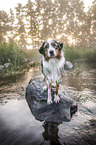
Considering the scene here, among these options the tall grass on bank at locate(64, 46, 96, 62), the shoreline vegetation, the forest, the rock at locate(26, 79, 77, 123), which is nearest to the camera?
the rock at locate(26, 79, 77, 123)

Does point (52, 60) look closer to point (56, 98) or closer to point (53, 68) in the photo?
point (53, 68)

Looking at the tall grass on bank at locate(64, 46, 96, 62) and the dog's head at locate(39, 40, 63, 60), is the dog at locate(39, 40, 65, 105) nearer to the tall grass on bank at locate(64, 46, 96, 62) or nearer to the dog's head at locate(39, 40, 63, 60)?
the dog's head at locate(39, 40, 63, 60)

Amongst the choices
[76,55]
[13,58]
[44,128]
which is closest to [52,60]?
[44,128]

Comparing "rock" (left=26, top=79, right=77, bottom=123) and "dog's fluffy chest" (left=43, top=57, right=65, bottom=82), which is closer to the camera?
"dog's fluffy chest" (left=43, top=57, right=65, bottom=82)

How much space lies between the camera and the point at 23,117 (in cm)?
388

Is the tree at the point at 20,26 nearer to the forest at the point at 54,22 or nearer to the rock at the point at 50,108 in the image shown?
the forest at the point at 54,22

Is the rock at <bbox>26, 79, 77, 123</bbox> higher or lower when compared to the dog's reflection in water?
higher

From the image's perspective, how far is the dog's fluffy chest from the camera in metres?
3.38

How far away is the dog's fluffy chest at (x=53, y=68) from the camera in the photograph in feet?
11.1

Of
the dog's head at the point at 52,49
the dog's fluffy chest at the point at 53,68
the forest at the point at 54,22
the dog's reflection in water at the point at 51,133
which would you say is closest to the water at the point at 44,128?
the dog's reflection in water at the point at 51,133

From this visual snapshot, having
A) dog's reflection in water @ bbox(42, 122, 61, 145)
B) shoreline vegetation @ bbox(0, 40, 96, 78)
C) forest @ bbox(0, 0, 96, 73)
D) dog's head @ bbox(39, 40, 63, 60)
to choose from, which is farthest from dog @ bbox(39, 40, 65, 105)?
forest @ bbox(0, 0, 96, 73)

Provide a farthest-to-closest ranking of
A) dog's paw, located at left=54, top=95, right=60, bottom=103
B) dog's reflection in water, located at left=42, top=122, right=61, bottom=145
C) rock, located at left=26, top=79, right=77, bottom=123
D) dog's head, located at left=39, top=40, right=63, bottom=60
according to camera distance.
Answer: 1. dog's paw, located at left=54, top=95, right=60, bottom=103
2. rock, located at left=26, top=79, right=77, bottom=123
3. dog's head, located at left=39, top=40, right=63, bottom=60
4. dog's reflection in water, located at left=42, top=122, right=61, bottom=145

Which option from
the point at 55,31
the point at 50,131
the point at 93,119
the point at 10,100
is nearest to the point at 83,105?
the point at 93,119

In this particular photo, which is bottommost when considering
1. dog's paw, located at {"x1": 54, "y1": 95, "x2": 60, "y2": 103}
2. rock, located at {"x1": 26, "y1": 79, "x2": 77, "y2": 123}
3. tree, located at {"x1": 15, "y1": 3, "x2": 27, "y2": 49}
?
rock, located at {"x1": 26, "y1": 79, "x2": 77, "y2": 123}
